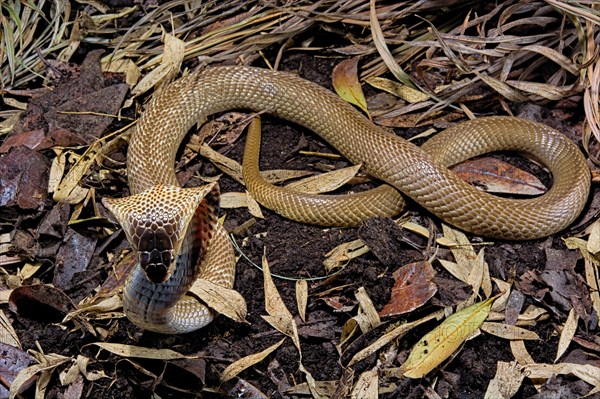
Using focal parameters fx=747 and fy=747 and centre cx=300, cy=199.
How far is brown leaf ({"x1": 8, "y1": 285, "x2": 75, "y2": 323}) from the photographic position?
443 centimetres

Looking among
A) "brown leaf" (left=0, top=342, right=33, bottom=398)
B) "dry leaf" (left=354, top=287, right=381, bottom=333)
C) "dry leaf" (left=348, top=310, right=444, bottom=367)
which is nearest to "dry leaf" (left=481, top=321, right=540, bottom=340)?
"dry leaf" (left=348, top=310, right=444, bottom=367)

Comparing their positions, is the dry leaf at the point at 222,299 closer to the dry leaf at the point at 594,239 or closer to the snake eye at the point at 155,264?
the snake eye at the point at 155,264

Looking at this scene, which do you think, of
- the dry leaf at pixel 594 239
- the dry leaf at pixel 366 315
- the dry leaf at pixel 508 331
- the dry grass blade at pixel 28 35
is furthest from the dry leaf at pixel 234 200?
the dry leaf at pixel 594 239

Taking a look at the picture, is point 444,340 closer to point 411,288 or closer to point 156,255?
point 411,288

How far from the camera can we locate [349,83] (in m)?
5.66

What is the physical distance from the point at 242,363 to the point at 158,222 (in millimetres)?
1063

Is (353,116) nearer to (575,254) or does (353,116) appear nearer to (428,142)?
(428,142)

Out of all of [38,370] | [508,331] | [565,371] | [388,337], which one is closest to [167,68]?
[38,370]

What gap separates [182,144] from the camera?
18.3ft

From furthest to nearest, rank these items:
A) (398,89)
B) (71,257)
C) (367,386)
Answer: (398,89) < (71,257) < (367,386)

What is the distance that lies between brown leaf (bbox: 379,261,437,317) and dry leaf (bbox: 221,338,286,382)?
69 centimetres

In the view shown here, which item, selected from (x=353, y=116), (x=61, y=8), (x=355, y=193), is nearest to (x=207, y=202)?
(x=355, y=193)

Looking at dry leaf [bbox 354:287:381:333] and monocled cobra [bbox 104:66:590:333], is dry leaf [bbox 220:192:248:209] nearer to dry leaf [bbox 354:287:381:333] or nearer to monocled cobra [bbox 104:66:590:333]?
monocled cobra [bbox 104:66:590:333]

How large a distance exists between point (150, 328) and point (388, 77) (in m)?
2.79
